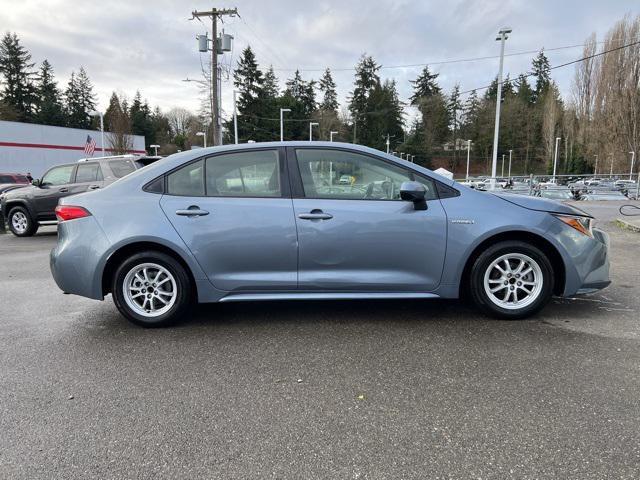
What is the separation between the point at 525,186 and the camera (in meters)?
21.2

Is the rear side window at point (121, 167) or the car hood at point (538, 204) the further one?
the rear side window at point (121, 167)

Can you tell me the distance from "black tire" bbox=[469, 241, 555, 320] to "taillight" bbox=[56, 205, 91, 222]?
3507 mm

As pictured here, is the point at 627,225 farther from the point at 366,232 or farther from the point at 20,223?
the point at 20,223

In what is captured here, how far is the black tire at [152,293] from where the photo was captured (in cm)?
393

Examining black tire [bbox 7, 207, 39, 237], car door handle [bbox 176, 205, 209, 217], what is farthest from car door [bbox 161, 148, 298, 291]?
black tire [bbox 7, 207, 39, 237]

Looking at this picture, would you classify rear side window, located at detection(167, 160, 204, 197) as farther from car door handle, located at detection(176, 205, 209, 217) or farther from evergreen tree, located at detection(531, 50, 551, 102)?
evergreen tree, located at detection(531, 50, 551, 102)

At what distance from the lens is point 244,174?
13.3 feet

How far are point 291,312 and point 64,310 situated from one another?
244 centimetres

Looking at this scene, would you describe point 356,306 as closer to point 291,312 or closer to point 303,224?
point 291,312

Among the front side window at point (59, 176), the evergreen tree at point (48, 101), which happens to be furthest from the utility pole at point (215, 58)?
the evergreen tree at point (48, 101)

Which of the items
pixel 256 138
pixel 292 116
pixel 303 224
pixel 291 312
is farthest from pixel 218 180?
pixel 292 116

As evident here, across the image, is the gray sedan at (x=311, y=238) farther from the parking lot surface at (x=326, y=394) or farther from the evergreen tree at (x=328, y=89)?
the evergreen tree at (x=328, y=89)

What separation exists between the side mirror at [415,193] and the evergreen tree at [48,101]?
77159 mm

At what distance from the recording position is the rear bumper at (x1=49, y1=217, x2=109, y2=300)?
3895 mm
